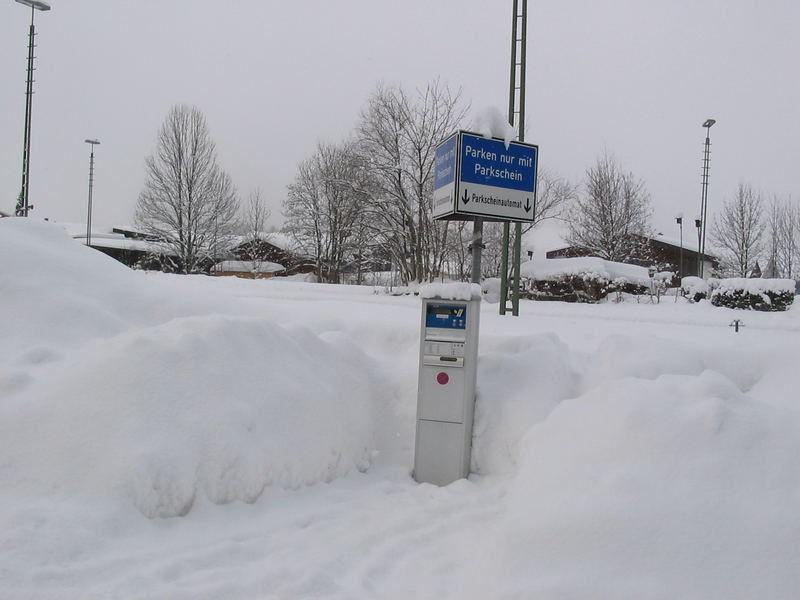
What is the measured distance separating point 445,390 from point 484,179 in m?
2.01

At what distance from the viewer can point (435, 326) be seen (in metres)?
4.74

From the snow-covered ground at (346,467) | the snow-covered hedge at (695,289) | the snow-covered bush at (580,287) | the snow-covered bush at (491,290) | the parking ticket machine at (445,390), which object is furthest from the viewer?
the snow-covered bush at (491,290)

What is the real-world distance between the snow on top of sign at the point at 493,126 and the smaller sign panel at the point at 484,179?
2.8 inches

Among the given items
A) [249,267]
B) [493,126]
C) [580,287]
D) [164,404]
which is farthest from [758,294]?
[249,267]

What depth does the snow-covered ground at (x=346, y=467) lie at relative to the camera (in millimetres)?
2635

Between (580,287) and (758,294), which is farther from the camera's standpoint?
(580,287)

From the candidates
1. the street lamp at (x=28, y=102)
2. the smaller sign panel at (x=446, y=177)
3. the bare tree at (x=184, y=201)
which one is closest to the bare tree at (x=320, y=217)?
the bare tree at (x=184, y=201)

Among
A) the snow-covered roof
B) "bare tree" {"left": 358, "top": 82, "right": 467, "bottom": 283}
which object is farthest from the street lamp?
the snow-covered roof

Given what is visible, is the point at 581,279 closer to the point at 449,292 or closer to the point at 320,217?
the point at 449,292

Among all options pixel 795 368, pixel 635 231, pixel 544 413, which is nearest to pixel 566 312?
pixel 795 368

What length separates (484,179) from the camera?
5297 mm

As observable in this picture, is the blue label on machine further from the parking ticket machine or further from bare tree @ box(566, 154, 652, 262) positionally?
bare tree @ box(566, 154, 652, 262)

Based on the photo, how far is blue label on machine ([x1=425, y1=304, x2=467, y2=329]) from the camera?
185 inches

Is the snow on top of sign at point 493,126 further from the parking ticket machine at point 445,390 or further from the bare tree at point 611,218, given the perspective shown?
the bare tree at point 611,218
